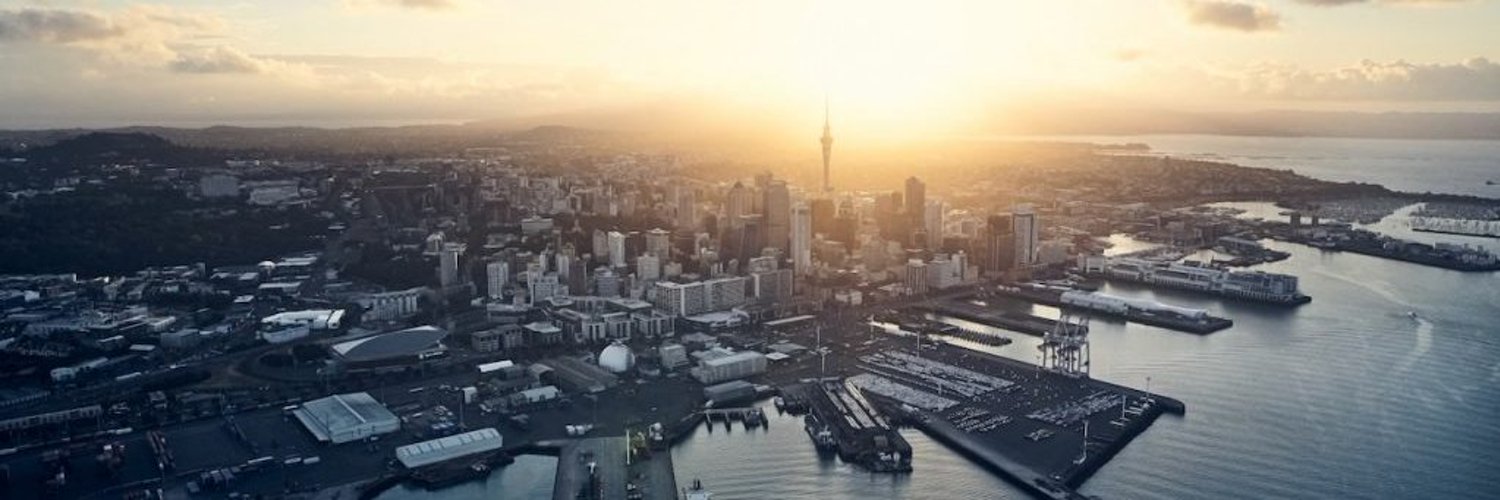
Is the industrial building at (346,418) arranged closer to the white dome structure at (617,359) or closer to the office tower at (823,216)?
the white dome structure at (617,359)

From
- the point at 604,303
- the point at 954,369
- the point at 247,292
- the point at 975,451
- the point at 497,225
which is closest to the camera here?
the point at 975,451

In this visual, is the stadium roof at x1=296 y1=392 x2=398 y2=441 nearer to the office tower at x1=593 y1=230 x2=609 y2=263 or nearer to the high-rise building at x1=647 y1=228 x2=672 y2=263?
the high-rise building at x1=647 y1=228 x2=672 y2=263

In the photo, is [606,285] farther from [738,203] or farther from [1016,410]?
[1016,410]

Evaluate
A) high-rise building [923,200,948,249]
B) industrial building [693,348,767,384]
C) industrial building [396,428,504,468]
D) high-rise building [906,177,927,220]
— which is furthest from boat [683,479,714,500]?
high-rise building [906,177,927,220]

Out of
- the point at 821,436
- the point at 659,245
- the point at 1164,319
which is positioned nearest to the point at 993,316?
the point at 1164,319

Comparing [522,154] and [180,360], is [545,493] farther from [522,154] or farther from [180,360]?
[522,154]

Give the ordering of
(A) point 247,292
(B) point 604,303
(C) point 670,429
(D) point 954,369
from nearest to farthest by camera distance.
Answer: (C) point 670,429
(D) point 954,369
(B) point 604,303
(A) point 247,292

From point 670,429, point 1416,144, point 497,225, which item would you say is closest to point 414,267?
point 497,225
